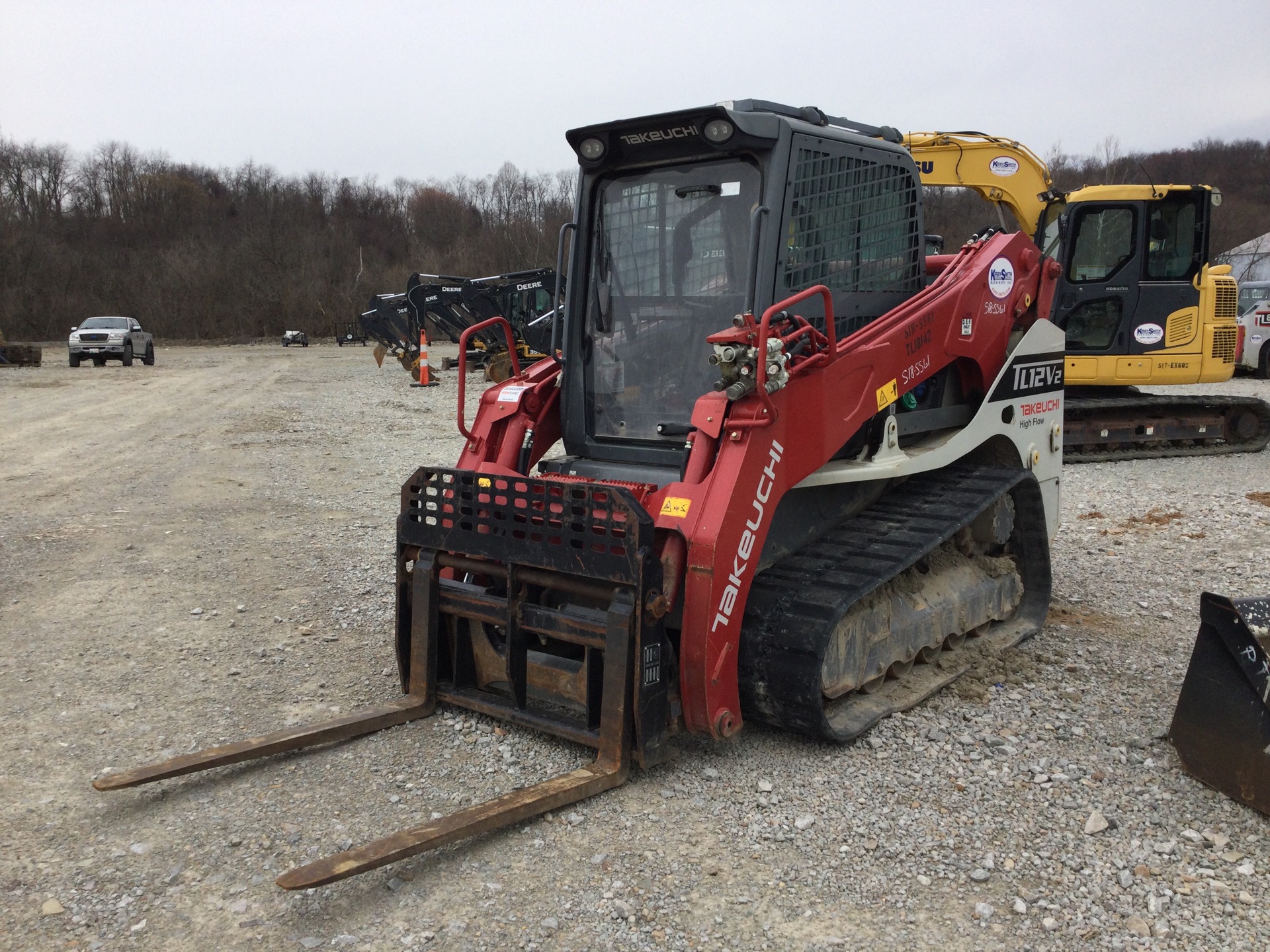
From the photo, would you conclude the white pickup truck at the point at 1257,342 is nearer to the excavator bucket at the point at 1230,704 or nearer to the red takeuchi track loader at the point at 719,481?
the red takeuchi track loader at the point at 719,481

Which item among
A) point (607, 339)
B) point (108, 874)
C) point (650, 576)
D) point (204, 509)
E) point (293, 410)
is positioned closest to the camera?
point (108, 874)

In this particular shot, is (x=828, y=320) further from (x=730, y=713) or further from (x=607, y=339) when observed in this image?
(x=730, y=713)

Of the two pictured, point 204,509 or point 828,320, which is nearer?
point 828,320

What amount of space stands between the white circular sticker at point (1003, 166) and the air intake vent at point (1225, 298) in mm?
2680

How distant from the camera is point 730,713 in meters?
3.80

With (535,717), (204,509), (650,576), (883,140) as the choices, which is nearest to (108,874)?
(535,717)

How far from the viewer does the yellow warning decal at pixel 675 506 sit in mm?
3740

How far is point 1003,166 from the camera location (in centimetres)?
1091

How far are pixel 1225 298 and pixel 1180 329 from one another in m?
0.72

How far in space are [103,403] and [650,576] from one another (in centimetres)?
1642

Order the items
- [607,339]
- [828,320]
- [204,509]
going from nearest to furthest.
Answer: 1. [828,320]
2. [607,339]
3. [204,509]

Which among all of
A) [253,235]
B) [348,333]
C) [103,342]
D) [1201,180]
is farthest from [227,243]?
[1201,180]

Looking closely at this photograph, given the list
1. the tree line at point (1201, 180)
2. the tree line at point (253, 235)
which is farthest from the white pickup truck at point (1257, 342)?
the tree line at point (253, 235)

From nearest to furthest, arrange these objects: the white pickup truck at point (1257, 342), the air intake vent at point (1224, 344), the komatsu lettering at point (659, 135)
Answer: the komatsu lettering at point (659, 135) → the air intake vent at point (1224, 344) → the white pickup truck at point (1257, 342)
